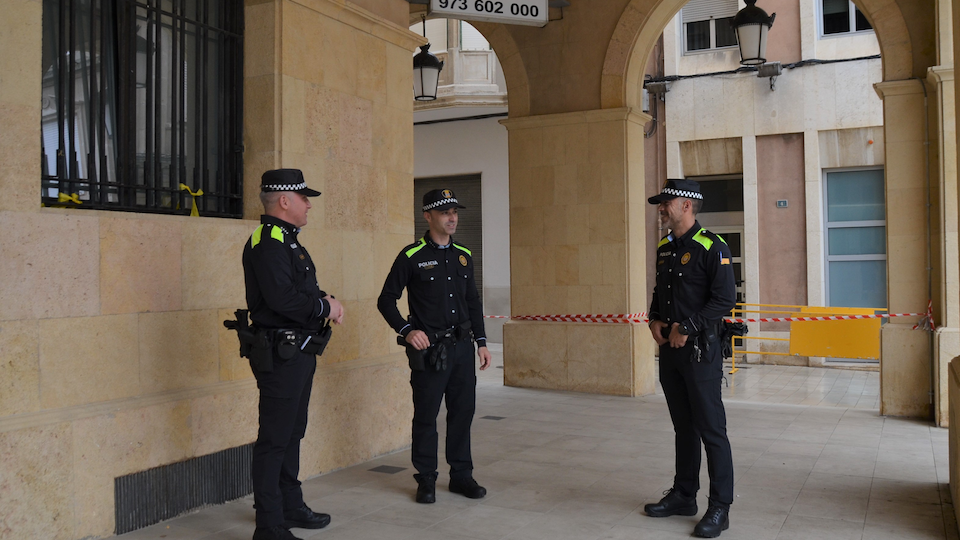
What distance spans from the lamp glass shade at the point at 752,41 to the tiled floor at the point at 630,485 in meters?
3.89

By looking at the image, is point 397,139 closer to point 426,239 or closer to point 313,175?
point 313,175

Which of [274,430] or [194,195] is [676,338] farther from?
[194,195]

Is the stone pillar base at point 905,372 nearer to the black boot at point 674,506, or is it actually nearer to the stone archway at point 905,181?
the stone archway at point 905,181

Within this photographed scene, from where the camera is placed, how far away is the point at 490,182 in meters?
17.8

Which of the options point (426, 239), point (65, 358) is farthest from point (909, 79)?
point (65, 358)

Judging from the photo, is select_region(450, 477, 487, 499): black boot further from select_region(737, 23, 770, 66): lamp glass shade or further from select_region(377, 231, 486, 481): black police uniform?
select_region(737, 23, 770, 66): lamp glass shade

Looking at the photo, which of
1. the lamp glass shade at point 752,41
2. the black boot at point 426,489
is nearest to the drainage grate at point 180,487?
the black boot at point 426,489

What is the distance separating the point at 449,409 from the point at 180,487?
1691 millimetres

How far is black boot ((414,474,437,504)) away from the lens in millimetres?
5227

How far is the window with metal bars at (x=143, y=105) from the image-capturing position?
467cm

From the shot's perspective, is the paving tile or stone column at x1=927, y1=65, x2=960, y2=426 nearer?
the paving tile

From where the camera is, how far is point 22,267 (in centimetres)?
412

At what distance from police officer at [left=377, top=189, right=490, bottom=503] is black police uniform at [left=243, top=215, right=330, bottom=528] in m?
0.92

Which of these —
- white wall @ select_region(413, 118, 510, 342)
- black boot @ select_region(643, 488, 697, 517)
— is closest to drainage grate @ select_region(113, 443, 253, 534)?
black boot @ select_region(643, 488, 697, 517)
